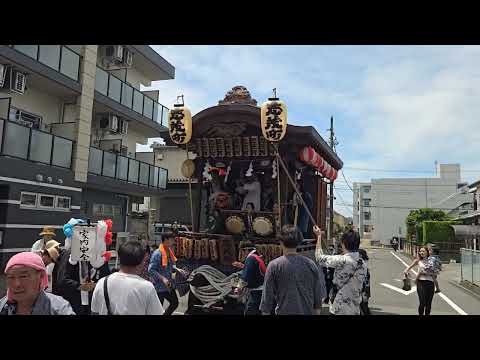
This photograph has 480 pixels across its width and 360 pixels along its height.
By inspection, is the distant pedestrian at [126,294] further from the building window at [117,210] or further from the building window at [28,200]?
the building window at [117,210]

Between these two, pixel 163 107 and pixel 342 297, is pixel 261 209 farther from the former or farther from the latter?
pixel 163 107

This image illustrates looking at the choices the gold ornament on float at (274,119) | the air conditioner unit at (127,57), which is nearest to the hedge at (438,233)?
the air conditioner unit at (127,57)

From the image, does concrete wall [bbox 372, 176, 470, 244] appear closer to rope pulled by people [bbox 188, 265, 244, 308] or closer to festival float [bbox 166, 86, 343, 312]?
festival float [bbox 166, 86, 343, 312]

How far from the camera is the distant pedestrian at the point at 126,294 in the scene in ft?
9.62

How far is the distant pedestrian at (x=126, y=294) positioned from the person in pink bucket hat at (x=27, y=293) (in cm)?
31

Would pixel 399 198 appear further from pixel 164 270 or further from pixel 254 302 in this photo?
pixel 254 302

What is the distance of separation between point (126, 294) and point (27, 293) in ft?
2.17

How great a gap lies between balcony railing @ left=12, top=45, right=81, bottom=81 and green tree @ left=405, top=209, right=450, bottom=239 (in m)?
30.6

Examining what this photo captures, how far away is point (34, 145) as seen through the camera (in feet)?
42.6

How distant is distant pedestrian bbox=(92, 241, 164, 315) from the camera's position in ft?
9.62

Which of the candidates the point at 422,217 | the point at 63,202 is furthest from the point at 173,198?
the point at 422,217

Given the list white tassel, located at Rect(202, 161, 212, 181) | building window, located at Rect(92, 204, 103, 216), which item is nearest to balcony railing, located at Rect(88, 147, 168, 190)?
building window, located at Rect(92, 204, 103, 216)
